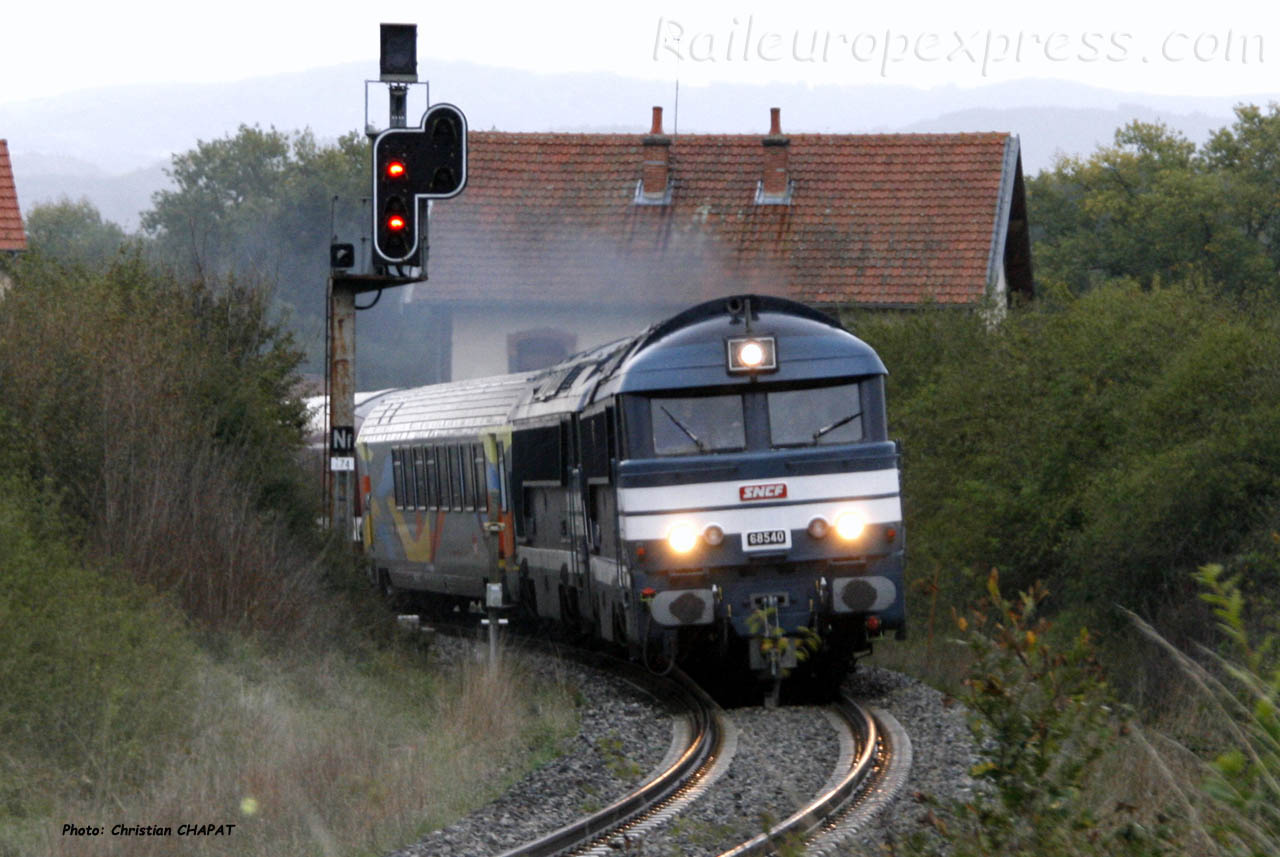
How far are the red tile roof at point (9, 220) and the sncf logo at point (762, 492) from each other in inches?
845

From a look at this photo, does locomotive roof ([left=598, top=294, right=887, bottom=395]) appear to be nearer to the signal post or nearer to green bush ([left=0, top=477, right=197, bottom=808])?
the signal post

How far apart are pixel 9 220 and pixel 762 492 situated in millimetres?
22825

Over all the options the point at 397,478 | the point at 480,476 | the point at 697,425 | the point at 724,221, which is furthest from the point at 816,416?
the point at 724,221

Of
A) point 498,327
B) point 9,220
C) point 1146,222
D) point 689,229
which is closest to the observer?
point 9,220

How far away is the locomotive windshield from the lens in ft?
43.7

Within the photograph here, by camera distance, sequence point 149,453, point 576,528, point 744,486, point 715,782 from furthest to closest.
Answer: point 576,528, point 149,453, point 744,486, point 715,782

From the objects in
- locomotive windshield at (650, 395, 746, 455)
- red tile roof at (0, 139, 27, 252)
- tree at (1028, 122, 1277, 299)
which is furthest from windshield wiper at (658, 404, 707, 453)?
tree at (1028, 122, 1277, 299)

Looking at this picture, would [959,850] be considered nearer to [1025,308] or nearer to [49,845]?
[49,845]

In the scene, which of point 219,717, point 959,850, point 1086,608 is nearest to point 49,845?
point 219,717

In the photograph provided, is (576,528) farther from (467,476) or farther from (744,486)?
(467,476)

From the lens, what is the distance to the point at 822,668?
1431 cm

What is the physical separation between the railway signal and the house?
750 inches

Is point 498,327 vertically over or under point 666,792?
over

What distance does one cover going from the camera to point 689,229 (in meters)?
34.3
